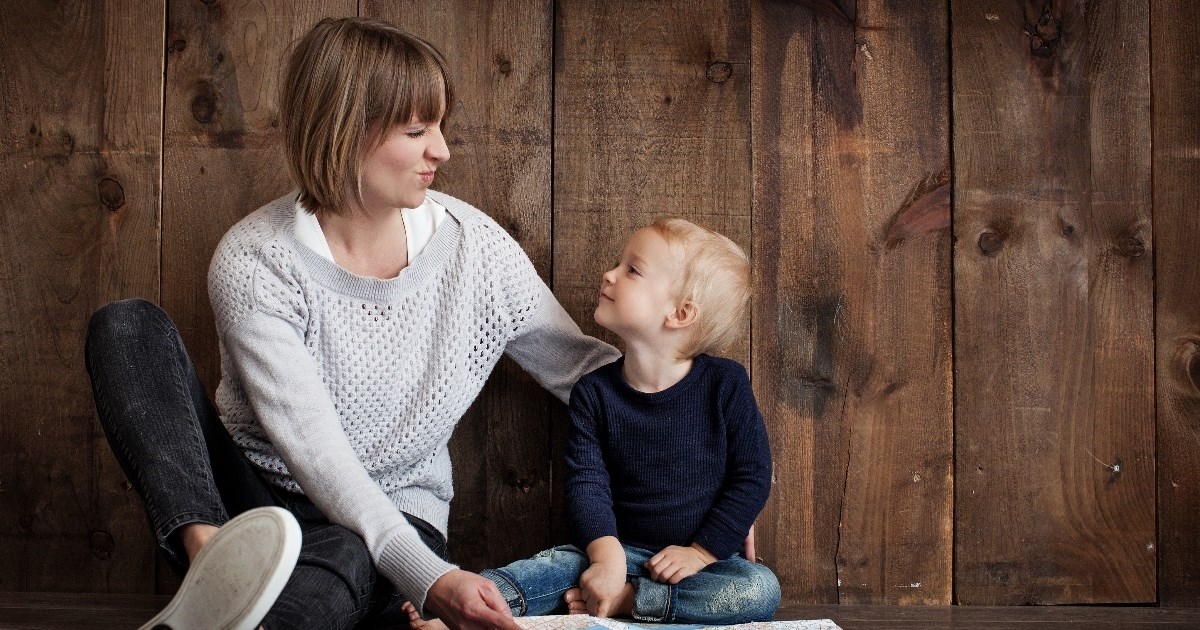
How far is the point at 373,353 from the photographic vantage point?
4.13 feet

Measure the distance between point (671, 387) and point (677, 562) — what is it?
9.2 inches

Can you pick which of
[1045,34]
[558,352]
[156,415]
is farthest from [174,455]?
[1045,34]

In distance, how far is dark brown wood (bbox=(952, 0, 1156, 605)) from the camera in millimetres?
1444

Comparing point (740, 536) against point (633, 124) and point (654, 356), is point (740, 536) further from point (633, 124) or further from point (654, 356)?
point (633, 124)

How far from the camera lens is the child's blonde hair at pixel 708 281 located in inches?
50.9

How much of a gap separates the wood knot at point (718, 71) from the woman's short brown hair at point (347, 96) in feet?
1.42

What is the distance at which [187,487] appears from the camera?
1.02 meters

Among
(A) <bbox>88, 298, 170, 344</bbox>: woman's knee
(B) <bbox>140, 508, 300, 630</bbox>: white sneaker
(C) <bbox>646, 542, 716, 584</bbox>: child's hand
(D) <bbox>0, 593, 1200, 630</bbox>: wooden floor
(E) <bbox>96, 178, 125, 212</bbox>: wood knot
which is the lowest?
(D) <bbox>0, 593, 1200, 630</bbox>: wooden floor

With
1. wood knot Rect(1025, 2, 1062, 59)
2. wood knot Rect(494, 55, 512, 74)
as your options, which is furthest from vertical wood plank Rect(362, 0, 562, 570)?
wood knot Rect(1025, 2, 1062, 59)

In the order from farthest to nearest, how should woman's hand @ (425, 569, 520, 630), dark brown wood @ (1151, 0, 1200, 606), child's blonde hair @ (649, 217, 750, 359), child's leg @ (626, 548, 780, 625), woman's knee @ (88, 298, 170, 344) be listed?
dark brown wood @ (1151, 0, 1200, 606), child's blonde hair @ (649, 217, 750, 359), child's leg @ (626, 548, 780, 625), woman's knee @ (88, 298, 170, 344), woman's hand @ (425, 569, 520, 630)

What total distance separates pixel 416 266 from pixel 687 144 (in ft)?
1.49

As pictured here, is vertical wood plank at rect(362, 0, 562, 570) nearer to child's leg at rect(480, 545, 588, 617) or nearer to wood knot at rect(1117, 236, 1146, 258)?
child's leg at rect(480, 545, 588, 617)

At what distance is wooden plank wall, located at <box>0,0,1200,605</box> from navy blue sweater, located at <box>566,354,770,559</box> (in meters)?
0.16

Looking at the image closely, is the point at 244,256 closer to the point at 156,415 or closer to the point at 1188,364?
the point at 156,415
